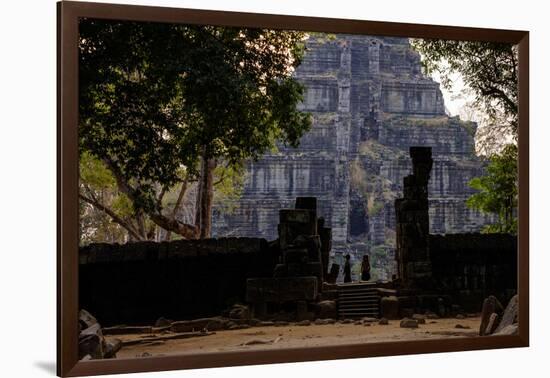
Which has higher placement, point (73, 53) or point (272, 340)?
point (73, 53)

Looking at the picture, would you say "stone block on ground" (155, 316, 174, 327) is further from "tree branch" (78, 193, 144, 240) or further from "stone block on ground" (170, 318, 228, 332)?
"tree branch" (78, 193, 144, 240)

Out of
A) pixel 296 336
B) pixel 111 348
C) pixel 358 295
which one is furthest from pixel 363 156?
pixel 111 348

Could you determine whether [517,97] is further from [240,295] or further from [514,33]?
[240,295]

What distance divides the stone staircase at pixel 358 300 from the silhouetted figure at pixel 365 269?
0.13ft

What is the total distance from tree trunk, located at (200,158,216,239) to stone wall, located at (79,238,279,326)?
3.6 inches

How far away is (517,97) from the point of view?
29.6 ft

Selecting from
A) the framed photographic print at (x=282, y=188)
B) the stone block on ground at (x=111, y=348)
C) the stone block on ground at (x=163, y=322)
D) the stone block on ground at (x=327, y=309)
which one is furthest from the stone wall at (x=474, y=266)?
the stone block on ground at (x=111, y=348)

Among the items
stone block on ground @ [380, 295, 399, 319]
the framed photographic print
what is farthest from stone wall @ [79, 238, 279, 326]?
stone block on ground @ [380, 295, 399, 319]

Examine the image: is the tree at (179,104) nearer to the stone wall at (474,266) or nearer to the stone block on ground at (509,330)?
the stone wall at (474,266)

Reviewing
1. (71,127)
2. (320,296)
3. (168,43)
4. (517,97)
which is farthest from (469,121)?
(71,127)

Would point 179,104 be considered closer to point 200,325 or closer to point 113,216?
point 113,216

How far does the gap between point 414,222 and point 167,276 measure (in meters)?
1.80

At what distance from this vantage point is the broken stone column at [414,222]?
8570mm

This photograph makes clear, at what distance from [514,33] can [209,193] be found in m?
2.60
